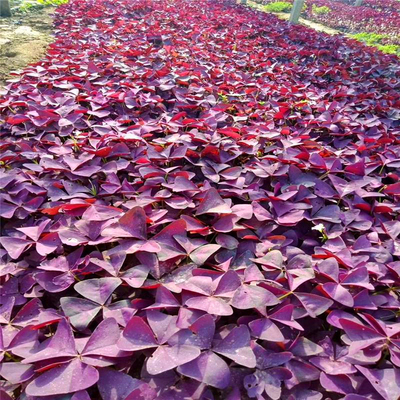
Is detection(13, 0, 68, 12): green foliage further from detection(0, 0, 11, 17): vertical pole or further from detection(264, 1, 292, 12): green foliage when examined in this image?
detection(264, 1, 292, 12): green foliage

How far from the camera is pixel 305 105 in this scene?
7.82 feet

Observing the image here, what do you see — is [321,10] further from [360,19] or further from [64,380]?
[64,380]

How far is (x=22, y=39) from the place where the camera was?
13.7 ft

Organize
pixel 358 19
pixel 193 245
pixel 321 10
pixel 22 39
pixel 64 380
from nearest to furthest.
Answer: pixel 64 380
pixel 193 245
pixel 22 39
pixel 358 19
pixel 321 10

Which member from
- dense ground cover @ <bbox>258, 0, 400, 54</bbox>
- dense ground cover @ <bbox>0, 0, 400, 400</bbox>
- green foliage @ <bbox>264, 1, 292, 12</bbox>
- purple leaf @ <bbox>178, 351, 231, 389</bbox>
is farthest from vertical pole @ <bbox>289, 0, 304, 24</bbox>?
purple leaf @ <bbox>178, 351, 231, 389</bbox>

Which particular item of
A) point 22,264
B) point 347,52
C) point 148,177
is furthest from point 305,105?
point 347,52

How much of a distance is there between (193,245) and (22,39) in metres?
4.23

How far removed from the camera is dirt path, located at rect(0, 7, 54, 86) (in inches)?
133

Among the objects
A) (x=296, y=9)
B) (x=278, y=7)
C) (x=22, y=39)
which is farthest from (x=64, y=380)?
(x=278, y=7)

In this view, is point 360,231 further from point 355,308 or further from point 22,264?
point 22,264

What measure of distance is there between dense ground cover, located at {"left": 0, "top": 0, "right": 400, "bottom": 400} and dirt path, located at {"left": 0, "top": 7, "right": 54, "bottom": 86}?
111cm

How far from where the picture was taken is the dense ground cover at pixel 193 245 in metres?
0.85

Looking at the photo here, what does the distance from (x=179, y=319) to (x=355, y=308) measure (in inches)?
20.4

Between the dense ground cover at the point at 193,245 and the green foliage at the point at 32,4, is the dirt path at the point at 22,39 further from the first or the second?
the dense ground cover at the point at 193,245
